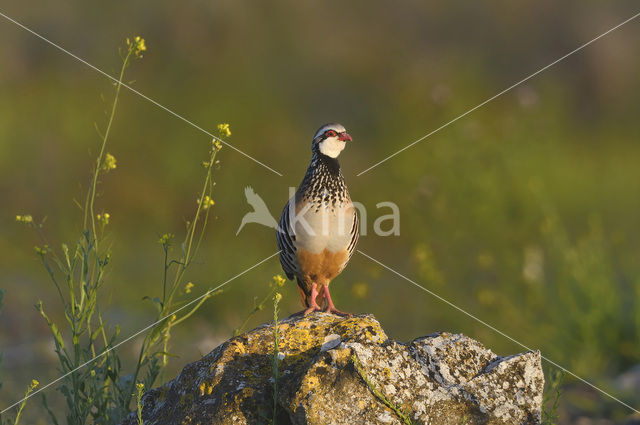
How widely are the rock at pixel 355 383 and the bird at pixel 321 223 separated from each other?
654 millimetres

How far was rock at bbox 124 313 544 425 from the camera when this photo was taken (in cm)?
336

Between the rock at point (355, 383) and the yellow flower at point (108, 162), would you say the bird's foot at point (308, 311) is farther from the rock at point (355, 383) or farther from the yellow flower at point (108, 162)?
the yellow flower at point (108, 162)

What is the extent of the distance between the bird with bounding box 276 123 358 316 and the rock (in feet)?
2.15

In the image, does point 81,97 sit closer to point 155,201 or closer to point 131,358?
point 155,201

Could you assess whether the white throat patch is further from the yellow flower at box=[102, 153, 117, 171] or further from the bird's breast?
the yellow flower at box=[102, 153, 117, 171]

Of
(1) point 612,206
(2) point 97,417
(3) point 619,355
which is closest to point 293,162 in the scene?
(1) point 612,206

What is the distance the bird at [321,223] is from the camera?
4379 mm

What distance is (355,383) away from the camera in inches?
134

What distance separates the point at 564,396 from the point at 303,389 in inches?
154

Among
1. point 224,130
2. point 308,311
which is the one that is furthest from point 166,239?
point 308,311

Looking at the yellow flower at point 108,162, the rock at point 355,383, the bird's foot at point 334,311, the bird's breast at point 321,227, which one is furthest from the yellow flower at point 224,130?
the bird's foot at point 334,311

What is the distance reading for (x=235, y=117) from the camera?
13820 mm

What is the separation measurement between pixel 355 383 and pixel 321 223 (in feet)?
3.94

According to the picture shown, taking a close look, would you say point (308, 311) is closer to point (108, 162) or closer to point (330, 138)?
point (330, 138)
